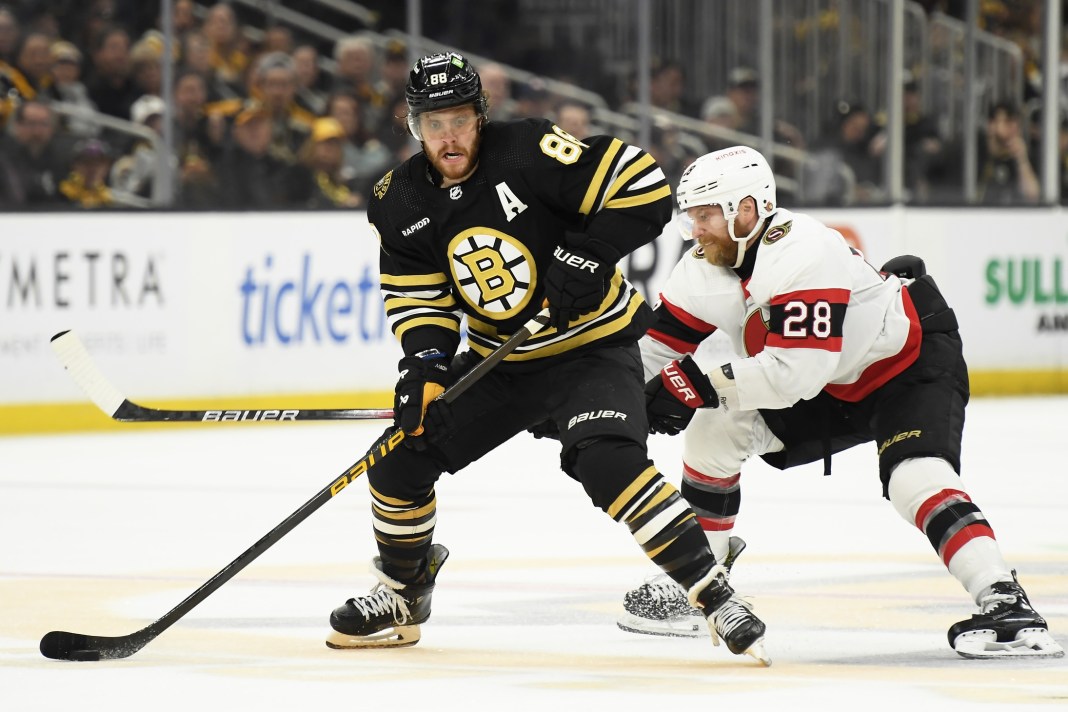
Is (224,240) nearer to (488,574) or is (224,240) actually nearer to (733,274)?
(488,574)

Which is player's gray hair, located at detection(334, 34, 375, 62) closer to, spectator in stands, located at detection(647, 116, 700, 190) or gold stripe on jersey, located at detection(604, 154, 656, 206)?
spectator in stands, located at detection(647, 116, 700, 190)

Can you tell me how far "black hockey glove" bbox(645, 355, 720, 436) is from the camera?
3.56 m

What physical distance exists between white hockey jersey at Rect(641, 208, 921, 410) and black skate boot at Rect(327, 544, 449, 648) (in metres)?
0.67

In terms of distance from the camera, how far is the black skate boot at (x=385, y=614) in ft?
11.9

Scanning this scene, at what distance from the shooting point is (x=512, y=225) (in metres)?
3.48

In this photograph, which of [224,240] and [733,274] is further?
[224,240]

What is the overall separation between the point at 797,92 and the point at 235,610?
5730 millimetres

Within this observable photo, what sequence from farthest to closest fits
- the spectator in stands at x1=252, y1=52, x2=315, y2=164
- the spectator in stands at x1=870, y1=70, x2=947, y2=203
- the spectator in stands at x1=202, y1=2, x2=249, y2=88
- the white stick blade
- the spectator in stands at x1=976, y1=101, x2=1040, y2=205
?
the spectator in stands at x1=976, y1=101, x2=1040, y2=205 → the spectator in stands at x1=870, y1=70, x2=947, y2=203 → the spectator in stands at x1=252, y1=52, x2=315, y2=164 → the spectator in stands at x1=202, y1=2, x2=249, y2=88 → the white stick blade

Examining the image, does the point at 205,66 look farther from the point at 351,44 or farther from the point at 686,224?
the point at 686,224

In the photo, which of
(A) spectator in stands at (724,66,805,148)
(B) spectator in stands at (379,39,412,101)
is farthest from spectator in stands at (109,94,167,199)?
(A) spectator in stands at (724,66,805,148)

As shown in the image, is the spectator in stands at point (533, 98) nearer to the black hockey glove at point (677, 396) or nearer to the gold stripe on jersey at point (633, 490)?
the black hockey glove at point (677, 396)

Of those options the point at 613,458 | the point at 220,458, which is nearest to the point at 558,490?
the point at 220,458

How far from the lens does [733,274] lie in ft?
12.1

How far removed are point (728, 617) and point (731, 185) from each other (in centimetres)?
83
